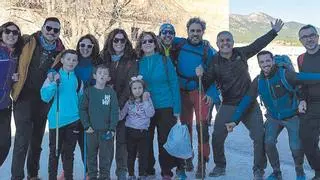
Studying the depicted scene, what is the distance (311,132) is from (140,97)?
2289 millimetres

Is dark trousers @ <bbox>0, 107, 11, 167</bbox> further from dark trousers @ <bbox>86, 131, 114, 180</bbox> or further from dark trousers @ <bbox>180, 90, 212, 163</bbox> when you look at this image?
dark trousers @ <bbox>180, 90, 212, 163</bbox>

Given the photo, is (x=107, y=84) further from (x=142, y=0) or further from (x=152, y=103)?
(x=142, y=0)

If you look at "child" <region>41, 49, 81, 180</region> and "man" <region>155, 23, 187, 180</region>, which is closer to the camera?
"child" <region>41, 49, 81, 180</region>

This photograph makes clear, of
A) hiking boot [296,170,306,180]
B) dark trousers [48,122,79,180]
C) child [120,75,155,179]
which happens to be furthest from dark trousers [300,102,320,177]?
dark trousers [48,122,79,180]

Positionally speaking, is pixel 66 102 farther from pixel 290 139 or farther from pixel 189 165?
pixel 290 139

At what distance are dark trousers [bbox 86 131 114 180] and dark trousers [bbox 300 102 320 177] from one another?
252cm

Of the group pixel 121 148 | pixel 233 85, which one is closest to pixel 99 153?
pixel 121 148

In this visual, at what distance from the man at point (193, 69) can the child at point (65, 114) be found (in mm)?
1590

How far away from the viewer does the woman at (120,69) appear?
19.8 feet

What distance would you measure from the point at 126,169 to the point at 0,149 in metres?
1.67

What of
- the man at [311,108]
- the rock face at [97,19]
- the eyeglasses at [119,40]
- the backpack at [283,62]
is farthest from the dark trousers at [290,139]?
the rock face at [97,19]

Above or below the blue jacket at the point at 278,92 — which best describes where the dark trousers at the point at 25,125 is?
below

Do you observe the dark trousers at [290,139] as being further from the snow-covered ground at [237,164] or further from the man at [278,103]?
the snow-covered ground at [237,164]

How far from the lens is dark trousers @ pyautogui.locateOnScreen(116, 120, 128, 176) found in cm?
608
